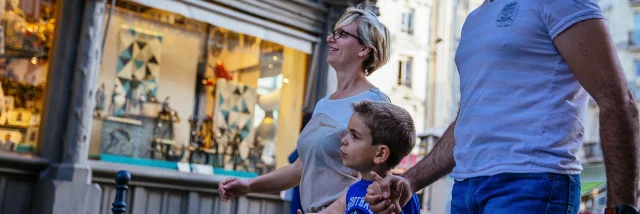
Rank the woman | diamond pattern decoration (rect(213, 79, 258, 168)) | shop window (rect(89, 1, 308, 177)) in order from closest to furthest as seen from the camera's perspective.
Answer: the woman < shop window (rect(89, 1, 308, 177)) < diamond pattern decoration (rect(213, 79, 258, 168))

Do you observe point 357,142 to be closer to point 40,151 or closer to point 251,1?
point 40,151

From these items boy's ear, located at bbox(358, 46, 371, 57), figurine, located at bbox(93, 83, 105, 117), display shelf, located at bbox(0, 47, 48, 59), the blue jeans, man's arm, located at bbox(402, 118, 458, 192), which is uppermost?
display shelf, located at bbox(0, 47, 48, 59)

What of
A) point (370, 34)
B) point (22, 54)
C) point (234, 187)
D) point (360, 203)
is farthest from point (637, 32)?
point (360, 203)

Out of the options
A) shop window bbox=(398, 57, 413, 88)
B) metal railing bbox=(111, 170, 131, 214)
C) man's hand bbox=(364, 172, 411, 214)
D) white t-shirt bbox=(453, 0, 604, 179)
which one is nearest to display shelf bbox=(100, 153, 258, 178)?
metal railing bbox=(111, 170, 131, 214)

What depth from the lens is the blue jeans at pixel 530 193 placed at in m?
2.35

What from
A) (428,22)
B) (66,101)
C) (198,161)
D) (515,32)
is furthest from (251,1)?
(428,22)

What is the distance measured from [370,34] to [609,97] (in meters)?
1.75

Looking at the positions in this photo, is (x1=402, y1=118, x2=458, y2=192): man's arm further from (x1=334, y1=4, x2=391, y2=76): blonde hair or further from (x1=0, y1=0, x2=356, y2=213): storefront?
(x1=0, y1=0, x2=356, y2=213): storefront

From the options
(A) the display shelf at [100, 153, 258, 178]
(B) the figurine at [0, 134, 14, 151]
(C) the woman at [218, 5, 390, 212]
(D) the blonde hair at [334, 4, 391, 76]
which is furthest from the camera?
(A) the display shelf at [100, 153, 258, 178]

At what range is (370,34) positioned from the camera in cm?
396

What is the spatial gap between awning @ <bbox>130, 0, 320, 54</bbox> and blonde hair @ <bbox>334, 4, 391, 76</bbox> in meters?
5.55

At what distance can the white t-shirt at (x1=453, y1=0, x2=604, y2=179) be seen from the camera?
7.85ft

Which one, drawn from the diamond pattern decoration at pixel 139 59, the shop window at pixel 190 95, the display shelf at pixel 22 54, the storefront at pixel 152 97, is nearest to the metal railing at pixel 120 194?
the storefront at pixel 152 97

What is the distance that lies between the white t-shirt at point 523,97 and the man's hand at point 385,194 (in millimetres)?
185
